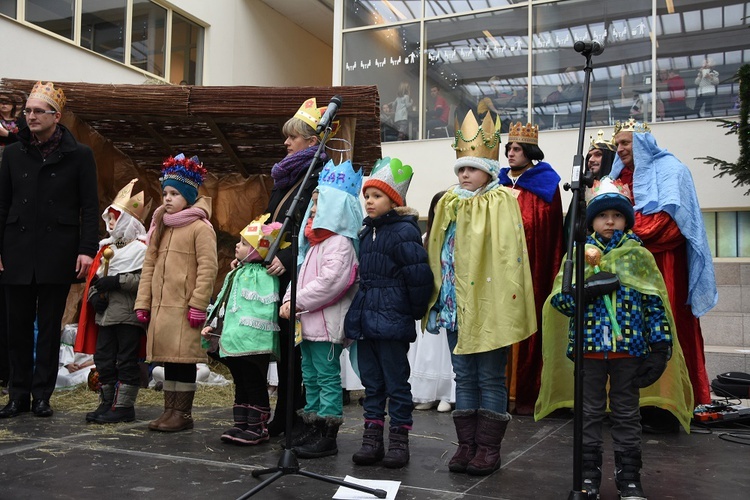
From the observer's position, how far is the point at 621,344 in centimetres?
343

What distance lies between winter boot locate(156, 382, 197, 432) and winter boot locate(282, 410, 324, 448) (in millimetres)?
909

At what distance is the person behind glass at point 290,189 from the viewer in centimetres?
455

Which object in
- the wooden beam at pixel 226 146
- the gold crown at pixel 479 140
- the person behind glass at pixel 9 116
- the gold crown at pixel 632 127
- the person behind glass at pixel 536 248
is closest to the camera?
the gold crown at pixel 479 140

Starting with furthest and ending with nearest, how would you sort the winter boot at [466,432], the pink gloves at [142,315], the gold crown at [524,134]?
the gold crown at [524,134] → the pink gloves at [142,315] → the winter boot at [466,432]

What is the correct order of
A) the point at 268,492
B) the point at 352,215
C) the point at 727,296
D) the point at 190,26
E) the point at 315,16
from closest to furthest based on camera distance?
the point at 268,492 → the point at 352,215 → the point at 727,296 → the point at 190,26 → the point at 315,16

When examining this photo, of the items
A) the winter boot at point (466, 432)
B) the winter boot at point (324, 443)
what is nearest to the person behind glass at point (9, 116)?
the winter boot at point (324, 443)

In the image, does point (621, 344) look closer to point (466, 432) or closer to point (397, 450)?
point (466, 432)

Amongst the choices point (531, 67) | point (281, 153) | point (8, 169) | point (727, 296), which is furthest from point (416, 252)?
point (531, 67)

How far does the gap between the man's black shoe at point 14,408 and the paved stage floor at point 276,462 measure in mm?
86

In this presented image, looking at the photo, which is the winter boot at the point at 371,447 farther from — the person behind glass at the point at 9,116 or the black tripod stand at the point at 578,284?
the person behind glass at the point at 9,116

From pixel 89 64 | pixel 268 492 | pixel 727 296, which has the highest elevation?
pixel 89 64

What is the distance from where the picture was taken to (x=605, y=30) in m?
11.9

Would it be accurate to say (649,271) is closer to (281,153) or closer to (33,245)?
(33,245)

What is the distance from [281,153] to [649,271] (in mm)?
4853
